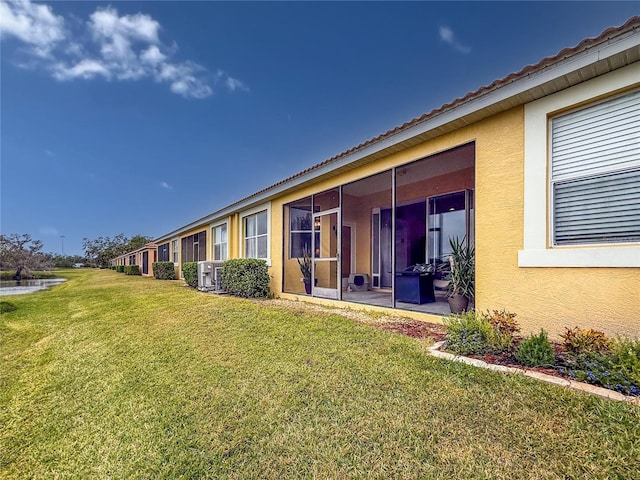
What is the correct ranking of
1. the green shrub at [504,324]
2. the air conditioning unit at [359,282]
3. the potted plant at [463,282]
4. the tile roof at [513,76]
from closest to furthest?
1. the tile roof at [513,76]
2. the green shrub at [504,324]
3. the potted plant at [463,282]
4. the air conditioning unit at [359,282]

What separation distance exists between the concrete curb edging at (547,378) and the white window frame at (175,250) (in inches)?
914

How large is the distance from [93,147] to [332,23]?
32.5 m

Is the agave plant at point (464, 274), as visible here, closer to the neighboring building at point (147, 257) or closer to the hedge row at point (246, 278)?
the hedge row at point (246, 278)

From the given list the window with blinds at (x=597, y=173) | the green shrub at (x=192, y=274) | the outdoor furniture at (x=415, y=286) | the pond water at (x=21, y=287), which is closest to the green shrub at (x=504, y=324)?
the window with blinds at (x=597, y=173)

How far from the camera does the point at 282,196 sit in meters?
10.5

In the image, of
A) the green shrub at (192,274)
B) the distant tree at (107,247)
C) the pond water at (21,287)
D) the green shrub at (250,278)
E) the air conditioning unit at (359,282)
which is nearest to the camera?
the green shrub at (250,278)

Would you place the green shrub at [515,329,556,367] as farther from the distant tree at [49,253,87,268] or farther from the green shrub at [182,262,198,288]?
the distant tree at [49,253,87,268]

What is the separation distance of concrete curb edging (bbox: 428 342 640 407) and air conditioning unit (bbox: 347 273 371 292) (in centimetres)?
672

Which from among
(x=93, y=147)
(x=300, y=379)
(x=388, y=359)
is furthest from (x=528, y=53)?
(x=93, y=147)

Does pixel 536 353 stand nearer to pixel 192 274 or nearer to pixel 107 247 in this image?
pixel 192 274

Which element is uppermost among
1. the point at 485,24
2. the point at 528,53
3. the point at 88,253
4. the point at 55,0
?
the point at 55,0

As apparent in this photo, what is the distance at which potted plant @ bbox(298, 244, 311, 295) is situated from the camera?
9953 millimetres

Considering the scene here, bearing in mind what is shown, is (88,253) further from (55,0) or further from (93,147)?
(55,0)

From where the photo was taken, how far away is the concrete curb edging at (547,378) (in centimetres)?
259
